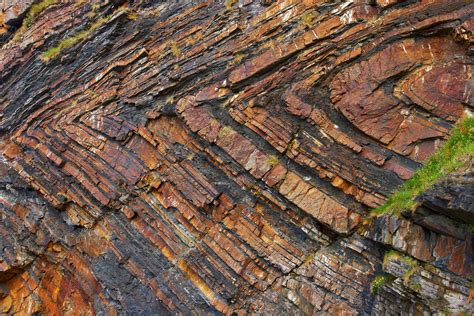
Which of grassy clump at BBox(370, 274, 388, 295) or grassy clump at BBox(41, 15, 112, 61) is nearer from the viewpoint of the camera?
grassy clump at BBox(370, 274, 388, 295)

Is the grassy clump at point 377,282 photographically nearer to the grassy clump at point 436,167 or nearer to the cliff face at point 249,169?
the cliff face at point 249,169

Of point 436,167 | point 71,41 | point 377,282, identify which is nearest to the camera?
point 377,282

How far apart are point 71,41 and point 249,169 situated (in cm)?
882

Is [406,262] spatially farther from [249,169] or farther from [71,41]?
[71,41]

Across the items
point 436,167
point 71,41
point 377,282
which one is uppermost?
point 71,41

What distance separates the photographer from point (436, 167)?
7980 mm

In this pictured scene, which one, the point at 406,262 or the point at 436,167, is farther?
the point at 436,167

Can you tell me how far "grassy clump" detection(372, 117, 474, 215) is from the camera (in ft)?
24.8

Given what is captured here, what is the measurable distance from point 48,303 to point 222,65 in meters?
8.11

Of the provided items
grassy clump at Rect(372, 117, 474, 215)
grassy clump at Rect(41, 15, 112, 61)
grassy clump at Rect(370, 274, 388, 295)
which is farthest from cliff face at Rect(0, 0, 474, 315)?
grassy clump at Rect(41, 15, 112, 61)

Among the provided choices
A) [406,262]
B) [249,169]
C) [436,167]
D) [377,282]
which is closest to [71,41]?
[249,169]

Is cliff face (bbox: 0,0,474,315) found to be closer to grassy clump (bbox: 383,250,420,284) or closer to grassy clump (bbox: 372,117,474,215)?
grassy clump (bbox: 383,250,420,284)

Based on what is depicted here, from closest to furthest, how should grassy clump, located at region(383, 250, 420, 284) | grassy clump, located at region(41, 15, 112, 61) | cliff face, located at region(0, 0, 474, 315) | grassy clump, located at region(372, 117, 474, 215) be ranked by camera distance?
grassy clump, located at region(383, 250, 420, 284) < grassy clump, located at region(372, 117, 474, 215) < cliff face, located at region(0, 0, 474, 315) < grassy clump, located at region(41, 15, 112, 61)

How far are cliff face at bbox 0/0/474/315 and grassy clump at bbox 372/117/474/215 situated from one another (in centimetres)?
17
